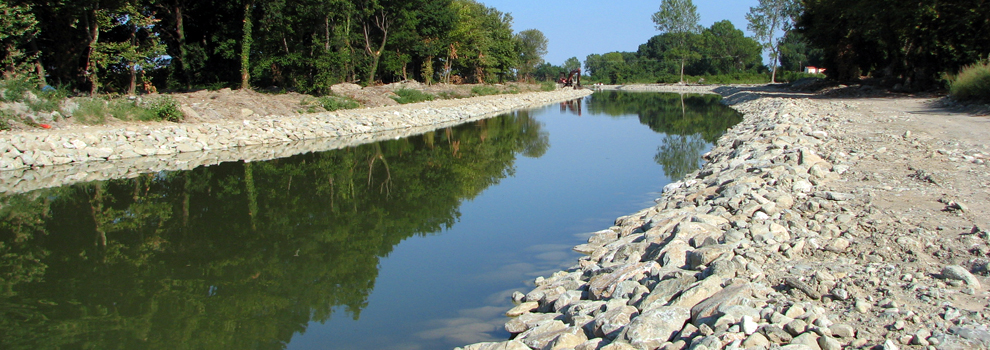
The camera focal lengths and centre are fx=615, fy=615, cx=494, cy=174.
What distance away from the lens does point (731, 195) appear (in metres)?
7.55

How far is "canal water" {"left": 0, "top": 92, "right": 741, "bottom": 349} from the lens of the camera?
5461mm

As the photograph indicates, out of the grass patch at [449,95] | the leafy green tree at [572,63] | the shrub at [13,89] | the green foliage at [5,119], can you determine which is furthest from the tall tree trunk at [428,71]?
the leafy green tree at [572,63]

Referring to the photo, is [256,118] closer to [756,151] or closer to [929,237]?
[756,151]

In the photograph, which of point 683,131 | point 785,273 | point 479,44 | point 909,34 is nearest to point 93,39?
point 683,131

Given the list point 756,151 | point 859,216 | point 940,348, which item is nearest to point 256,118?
point 756,151

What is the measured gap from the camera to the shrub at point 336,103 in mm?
23625

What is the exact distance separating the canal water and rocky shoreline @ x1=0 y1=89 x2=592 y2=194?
1.30 metres

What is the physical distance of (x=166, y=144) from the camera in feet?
51.1

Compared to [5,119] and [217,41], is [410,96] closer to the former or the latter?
[217,41]

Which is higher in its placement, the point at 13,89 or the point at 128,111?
the point at 13,89

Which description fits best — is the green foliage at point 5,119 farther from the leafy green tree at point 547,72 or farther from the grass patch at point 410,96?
the leafy green tree at point 547,72

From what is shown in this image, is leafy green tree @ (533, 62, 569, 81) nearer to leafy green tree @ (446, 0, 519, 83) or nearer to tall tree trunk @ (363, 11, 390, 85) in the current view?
leafy green tree @ (446, 0, 519, 83)

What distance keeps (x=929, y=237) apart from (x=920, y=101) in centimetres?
→ 1845

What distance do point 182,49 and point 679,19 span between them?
2789 inches
